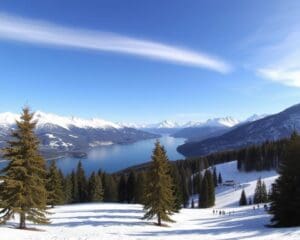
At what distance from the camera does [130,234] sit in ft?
104

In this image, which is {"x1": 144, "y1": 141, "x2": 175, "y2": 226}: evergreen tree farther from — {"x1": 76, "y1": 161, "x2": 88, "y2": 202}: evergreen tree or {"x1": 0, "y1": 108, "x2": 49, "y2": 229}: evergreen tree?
{"x1": 76, "y1": 161, "x2": 88, "y2": 202}: evergreen tree

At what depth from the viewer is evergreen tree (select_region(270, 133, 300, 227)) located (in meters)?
29.8

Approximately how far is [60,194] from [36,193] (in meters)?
41.5

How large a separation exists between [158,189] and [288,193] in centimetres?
1531

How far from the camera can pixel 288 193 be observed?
3044 cm

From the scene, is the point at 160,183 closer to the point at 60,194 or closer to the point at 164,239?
the point at 164,239

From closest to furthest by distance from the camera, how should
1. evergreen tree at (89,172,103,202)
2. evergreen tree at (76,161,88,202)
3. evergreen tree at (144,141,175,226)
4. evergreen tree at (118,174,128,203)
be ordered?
evergreen tree at (144,141,175,226), evergreen tree at (89,172,103,202), evergreen tree at (76,161,88,202), evergreen tree at (118,174,128,203)

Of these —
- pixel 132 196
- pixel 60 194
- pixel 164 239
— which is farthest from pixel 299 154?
pixel 132 196

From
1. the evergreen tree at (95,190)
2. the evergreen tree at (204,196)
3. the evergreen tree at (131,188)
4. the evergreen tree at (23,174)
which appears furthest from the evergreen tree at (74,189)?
the evergreen tree at (23,174)

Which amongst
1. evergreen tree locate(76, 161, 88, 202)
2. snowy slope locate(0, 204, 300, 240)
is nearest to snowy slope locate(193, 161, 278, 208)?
evergreen tree locate(76, 161, 88, 202)

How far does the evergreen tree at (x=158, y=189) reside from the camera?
131ft

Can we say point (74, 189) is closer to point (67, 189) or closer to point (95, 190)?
point (67, 189)

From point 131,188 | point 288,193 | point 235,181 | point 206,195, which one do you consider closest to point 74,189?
point 131,188

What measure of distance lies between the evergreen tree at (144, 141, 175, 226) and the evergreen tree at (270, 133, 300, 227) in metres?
12.8
